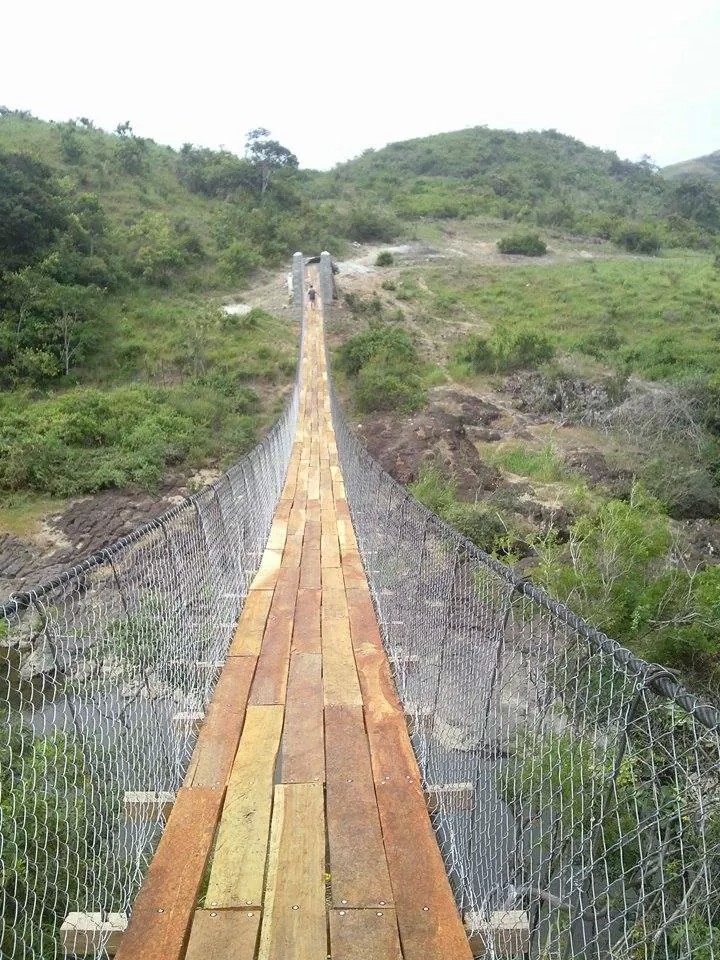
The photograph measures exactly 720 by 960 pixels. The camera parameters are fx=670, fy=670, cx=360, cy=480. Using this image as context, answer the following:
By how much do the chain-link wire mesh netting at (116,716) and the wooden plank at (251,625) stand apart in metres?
0.05

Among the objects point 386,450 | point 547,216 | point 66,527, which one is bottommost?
point 66,527

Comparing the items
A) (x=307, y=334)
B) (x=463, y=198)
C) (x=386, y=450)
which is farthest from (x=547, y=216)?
(x=386, y=450)

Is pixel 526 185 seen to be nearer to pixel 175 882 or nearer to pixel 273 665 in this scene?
pixel 273 665

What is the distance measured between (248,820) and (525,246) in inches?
1069

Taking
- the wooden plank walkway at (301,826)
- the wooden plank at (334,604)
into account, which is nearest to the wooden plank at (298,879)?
the wooden plank walkway at (301,826)

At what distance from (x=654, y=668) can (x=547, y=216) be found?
33748mm

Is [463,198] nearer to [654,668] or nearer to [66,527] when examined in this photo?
[66,527]

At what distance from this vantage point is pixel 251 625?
3.38m

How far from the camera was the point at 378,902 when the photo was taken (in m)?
1.74

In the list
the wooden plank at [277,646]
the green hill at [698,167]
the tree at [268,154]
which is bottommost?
the wooden plank at [277,646]

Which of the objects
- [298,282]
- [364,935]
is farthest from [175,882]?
[298,282]

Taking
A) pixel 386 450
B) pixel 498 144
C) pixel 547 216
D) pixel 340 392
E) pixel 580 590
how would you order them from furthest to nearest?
pixel 498 144 → pixel 547 216 → pixel 340 392 → pixel 386 450 → pixel 580 590

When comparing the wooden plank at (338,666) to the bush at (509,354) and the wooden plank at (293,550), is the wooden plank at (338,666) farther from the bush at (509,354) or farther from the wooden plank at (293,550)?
the bush at (509,354)

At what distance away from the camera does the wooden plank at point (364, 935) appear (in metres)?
1.60
